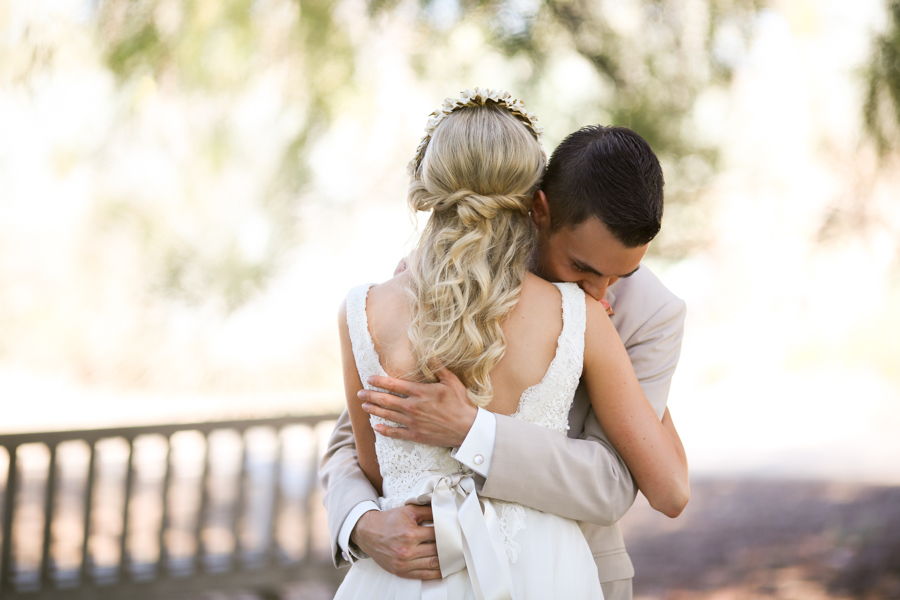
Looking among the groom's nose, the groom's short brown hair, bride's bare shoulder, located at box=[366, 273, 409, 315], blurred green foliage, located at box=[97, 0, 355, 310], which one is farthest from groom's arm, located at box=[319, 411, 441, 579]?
blurred green foliage, located at box=[97, 0, 355, 310]

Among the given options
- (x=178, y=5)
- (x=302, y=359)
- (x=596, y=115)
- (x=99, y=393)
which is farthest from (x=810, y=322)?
(x=99, y=393)

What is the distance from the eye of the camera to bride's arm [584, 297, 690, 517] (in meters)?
1.25

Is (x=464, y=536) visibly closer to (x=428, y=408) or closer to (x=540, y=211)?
(x=428, y=408)

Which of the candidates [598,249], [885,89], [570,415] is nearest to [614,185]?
[598,249]

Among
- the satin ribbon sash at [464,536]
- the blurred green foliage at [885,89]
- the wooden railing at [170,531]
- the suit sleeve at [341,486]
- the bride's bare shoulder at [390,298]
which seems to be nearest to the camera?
the satin ribbon sash at [464,536]

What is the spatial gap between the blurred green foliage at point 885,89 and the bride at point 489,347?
10.0ft

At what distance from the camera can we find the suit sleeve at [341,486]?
4.60 feet

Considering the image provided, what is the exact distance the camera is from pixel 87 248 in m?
4.89

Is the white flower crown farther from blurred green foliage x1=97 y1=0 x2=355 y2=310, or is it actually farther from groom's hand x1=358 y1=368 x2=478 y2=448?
blurred green foliage x1=97 y1=0 x2=355 y2=310

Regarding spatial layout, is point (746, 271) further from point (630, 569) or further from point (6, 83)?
point (6, 83)

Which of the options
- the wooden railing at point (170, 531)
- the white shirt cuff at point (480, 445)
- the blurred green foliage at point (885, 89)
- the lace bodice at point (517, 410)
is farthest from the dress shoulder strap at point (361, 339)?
the blurred green foliage at point (885, 89)

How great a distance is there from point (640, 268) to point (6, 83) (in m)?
3.41

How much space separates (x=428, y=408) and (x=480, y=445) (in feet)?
0.36

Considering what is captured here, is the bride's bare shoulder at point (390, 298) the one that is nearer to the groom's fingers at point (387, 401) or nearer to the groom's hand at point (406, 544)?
the groom's fingers at point (387, 401)
